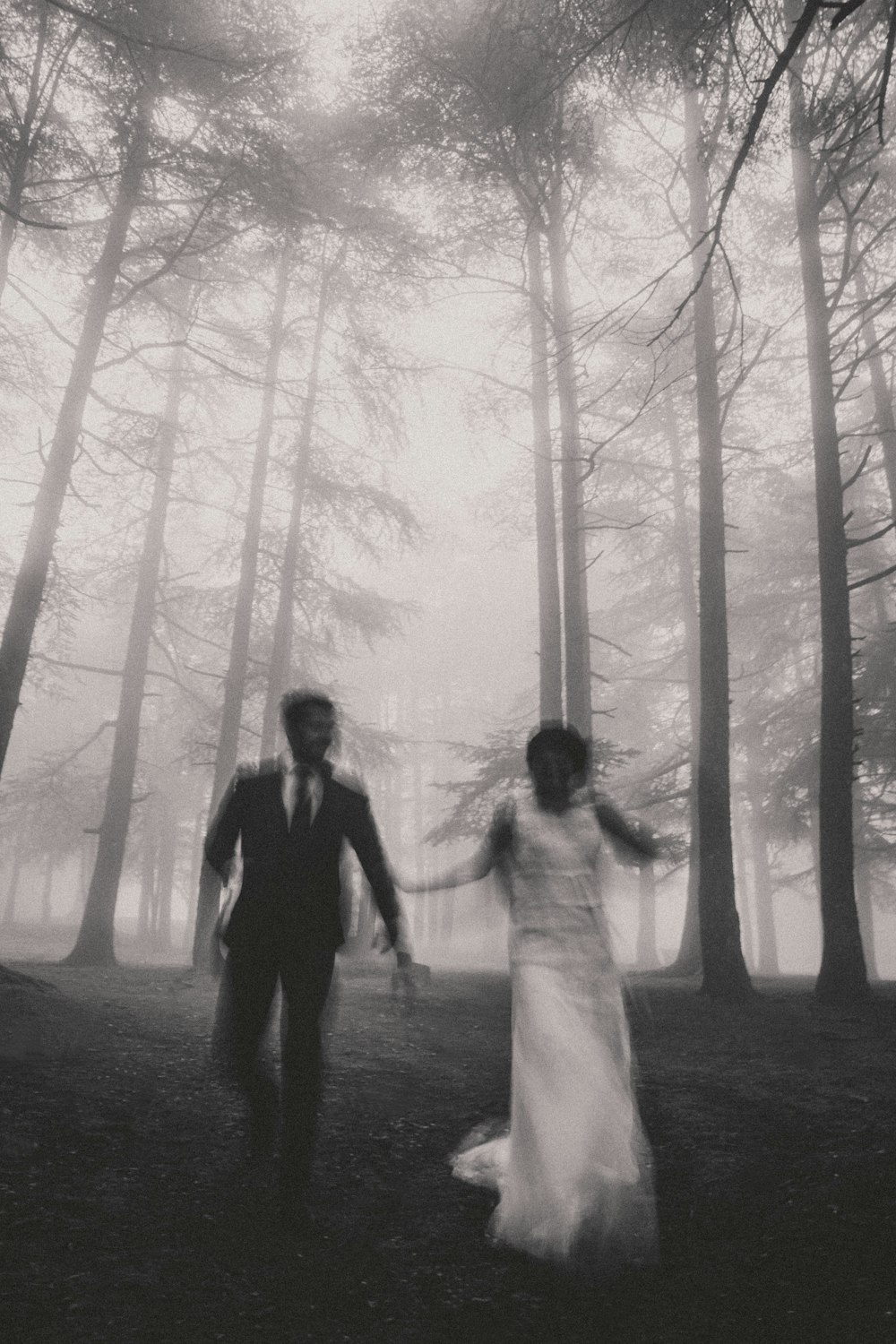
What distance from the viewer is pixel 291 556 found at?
14297mm

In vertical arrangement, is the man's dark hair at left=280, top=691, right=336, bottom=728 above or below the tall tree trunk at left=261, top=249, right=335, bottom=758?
below

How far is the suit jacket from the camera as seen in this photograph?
10.8 ft

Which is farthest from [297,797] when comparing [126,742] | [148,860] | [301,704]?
[148,860]

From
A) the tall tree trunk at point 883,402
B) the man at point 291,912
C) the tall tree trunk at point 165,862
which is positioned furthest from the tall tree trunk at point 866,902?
the tall tree trunk at point 165,862

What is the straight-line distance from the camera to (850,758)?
908 centimetres

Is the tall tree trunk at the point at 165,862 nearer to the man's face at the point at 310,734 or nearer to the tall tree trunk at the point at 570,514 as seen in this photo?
the tall tree trunk at the point at 570,514

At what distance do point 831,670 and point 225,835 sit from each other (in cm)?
793

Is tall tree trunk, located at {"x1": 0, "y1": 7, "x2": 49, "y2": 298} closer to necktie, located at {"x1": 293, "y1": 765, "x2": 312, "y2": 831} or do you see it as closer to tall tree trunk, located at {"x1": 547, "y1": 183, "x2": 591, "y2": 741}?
tall tree trunk, located at {"x1": 547, "y1": 183, "x2": 591, "y2": 741}

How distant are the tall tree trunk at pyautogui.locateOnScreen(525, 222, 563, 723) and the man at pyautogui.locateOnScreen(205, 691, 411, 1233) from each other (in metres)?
8.19

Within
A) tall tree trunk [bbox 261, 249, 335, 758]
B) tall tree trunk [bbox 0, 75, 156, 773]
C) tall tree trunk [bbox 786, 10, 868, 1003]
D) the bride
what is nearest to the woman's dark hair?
the bride

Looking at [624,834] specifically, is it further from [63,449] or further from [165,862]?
[165,862]

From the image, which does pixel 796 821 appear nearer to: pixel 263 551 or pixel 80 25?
pixel 263 551

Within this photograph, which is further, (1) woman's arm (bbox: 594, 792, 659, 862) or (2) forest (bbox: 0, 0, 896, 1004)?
(2) forest (bbox: 0, 0, 896, 1004)

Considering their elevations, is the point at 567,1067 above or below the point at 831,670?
below
